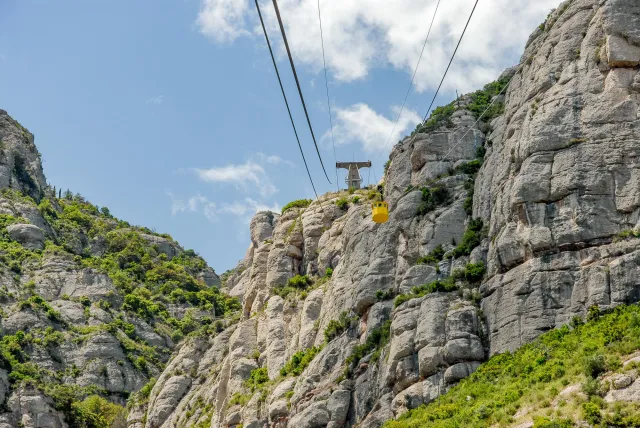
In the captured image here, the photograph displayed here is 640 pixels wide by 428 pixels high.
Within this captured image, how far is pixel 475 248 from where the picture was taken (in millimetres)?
51875

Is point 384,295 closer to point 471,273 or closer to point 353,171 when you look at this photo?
point 471,273

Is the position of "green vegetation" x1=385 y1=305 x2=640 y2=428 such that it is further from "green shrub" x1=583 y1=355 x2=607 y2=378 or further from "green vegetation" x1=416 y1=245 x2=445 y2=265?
"green vegetation" x1=416 y1=245 x2=445 y2=265

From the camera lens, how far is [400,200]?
59844mm

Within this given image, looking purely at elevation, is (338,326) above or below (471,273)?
below

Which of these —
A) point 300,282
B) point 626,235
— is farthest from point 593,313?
point 300,282

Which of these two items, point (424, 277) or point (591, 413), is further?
point (424, 277)

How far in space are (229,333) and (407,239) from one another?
28.2m

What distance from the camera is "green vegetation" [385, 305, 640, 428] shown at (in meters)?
35.3

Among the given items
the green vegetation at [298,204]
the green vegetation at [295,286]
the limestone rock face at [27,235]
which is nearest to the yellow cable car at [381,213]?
the green vegetation at [295,286]

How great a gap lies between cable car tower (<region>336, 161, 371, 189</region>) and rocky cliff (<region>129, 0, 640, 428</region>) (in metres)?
14.0

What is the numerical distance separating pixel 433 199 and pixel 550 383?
66.8ft

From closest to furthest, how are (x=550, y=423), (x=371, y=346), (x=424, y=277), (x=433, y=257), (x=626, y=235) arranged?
(x=550, y=423)
(x=626, y=235)
(x=424, y=277)
(x=371, y=346)
(x=433, y=257)

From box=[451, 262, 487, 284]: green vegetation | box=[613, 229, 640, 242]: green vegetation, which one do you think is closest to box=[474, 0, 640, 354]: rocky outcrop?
box=[613, 229, 640, 242]: green vegetation

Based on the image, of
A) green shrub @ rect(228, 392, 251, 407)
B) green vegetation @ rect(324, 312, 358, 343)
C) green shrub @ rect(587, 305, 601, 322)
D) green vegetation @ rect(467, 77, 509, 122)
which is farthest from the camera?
green shrub @ rect(228, 392, 251, 407)
